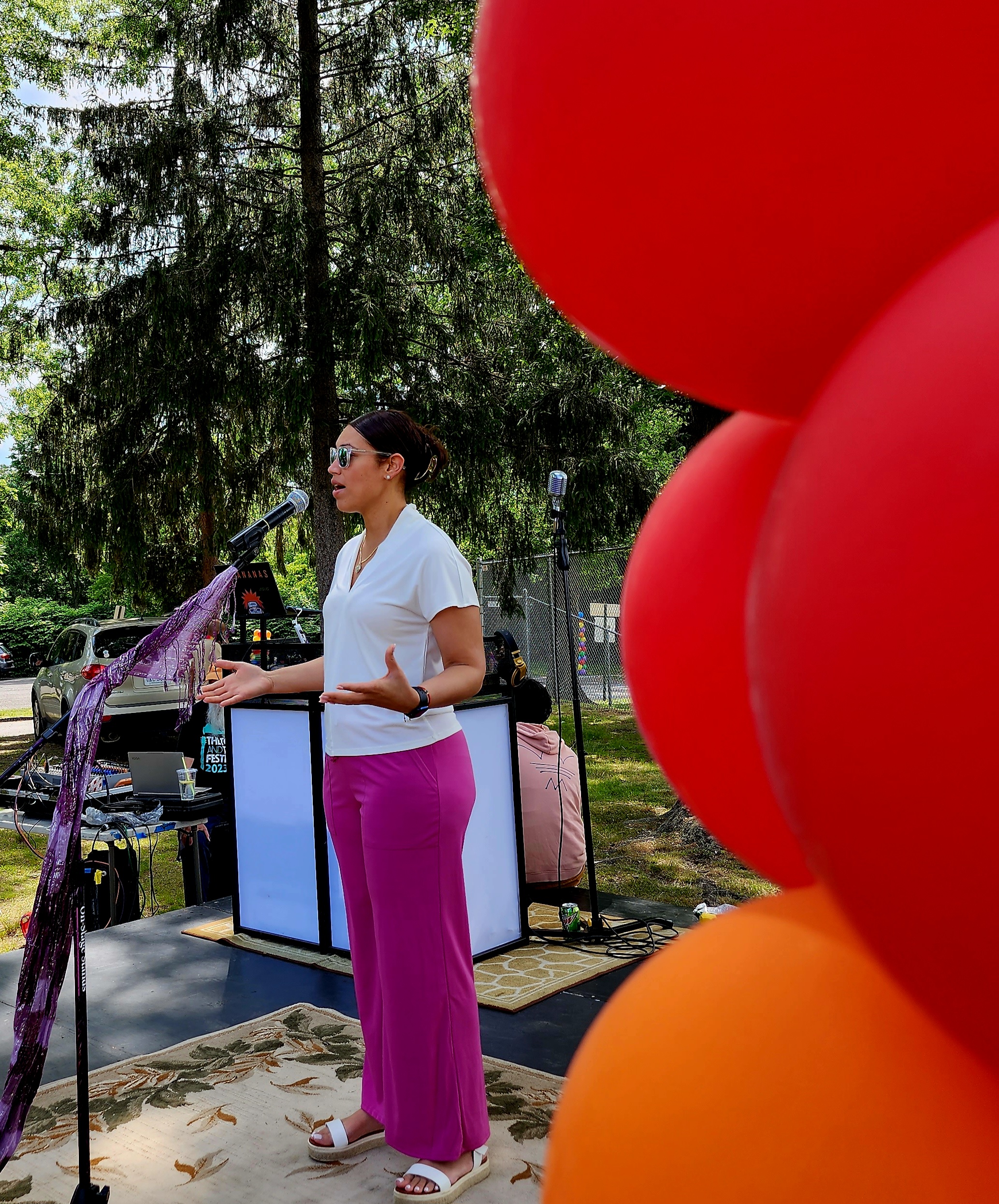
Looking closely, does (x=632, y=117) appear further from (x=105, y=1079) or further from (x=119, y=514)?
(x=119, y=514)

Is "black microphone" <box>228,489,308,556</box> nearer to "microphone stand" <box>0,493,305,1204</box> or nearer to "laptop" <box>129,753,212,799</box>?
"microphone stand" <box>0,493,305,1204</box>

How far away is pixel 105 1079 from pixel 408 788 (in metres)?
1.79

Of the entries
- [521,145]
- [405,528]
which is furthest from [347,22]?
[521,145]

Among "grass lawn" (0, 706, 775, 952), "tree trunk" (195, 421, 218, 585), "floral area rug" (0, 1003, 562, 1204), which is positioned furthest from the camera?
"tree trunk" (195, 421, 218, 585)

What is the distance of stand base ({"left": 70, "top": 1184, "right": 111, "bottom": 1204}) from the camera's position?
2.32m

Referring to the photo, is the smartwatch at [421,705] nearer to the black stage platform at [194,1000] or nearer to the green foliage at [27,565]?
the black stage platform at [194,1000]

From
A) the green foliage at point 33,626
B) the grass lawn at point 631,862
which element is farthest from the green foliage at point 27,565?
the grass lawn at point 631,862

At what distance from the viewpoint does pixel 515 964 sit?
14.2 feet

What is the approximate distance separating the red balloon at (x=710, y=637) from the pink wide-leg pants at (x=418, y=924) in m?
1.33

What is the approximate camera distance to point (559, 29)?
0.79 m

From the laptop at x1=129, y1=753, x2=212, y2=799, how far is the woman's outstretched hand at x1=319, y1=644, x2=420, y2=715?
306 cm

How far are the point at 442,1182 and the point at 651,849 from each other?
4485mm

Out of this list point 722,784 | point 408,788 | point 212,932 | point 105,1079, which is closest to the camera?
point 722,784

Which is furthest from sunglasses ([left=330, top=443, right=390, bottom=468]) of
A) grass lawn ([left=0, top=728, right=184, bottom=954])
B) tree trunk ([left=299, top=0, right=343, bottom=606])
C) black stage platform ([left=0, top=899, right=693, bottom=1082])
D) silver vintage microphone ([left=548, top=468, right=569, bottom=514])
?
tree trunk ([left=299, top=0, right=343, bottom=606])
